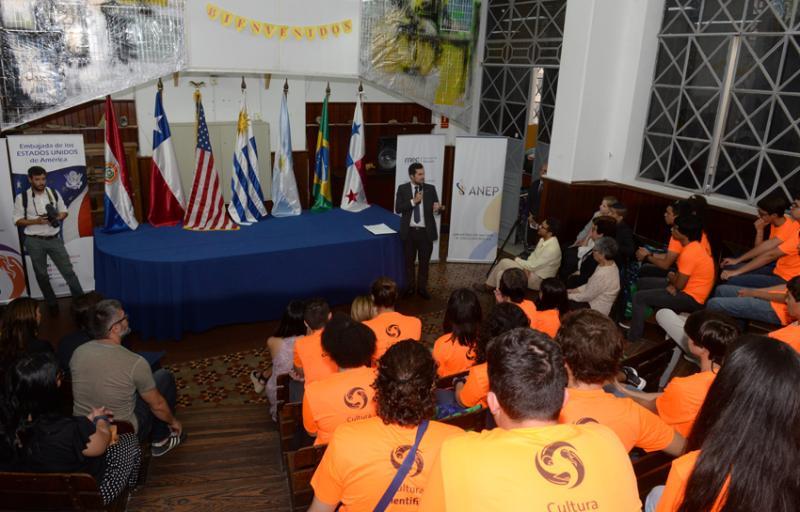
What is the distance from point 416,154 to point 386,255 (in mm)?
1462

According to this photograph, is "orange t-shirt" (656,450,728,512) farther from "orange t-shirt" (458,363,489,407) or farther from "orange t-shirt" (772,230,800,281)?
"orange t-shirt" (772,230,800,281)

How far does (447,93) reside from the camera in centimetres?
791

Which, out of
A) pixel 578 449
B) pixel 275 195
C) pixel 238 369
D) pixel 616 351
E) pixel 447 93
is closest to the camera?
pixel 578 449

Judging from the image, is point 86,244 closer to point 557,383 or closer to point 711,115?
point 557,383

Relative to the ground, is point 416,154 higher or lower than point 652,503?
higher

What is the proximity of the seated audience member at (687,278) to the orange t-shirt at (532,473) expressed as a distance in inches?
142

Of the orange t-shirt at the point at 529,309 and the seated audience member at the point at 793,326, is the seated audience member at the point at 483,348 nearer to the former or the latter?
the orange t-shirt at the point at 529,309

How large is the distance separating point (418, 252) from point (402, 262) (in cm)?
19

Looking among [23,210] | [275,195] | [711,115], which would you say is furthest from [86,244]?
[711,115]

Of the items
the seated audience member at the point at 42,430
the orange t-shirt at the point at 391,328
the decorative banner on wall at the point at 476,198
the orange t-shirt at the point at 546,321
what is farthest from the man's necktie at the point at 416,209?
the seated audience member at the point at 42,430

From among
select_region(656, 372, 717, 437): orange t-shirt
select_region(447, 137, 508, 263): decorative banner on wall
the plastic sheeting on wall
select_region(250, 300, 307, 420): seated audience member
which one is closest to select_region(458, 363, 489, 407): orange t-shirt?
select_region(656, 372, 717, 437): orange t-shirt

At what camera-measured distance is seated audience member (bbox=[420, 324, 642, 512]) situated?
1205 mm

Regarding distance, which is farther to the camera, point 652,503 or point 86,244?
point 86,244

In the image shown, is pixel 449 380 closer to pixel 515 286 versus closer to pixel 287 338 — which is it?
pixel 515 286
